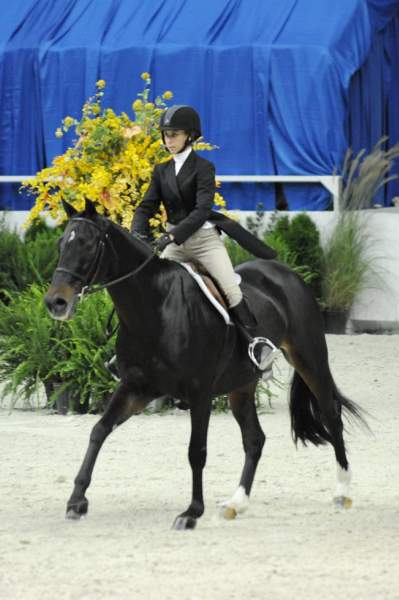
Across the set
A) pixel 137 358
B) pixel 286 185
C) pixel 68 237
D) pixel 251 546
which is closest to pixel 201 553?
pixel 251 546

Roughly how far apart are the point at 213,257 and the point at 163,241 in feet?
1.64

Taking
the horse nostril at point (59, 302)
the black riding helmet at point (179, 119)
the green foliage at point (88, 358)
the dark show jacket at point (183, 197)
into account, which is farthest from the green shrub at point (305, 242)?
the horse nostril at point (59, 302)

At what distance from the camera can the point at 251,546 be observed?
6363 mm

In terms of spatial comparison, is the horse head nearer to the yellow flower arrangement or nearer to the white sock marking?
the white sock marking

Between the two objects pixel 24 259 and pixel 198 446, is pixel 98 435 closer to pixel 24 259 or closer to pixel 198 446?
pixel 198 446

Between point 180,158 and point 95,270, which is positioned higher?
point 180,158

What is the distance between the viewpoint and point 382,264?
15547 mm

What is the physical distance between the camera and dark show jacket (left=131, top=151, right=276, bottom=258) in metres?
7.02

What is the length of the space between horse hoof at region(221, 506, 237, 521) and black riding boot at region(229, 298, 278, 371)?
2.49 feet

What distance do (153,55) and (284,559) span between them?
11.2 meters

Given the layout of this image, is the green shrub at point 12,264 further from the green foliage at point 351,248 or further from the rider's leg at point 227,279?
the rider's leg at point 227,279

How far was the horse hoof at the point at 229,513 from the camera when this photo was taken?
7082mm

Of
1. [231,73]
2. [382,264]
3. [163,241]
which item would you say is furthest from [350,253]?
[163,241]

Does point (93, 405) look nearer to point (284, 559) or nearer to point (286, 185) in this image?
point (284, 559)
